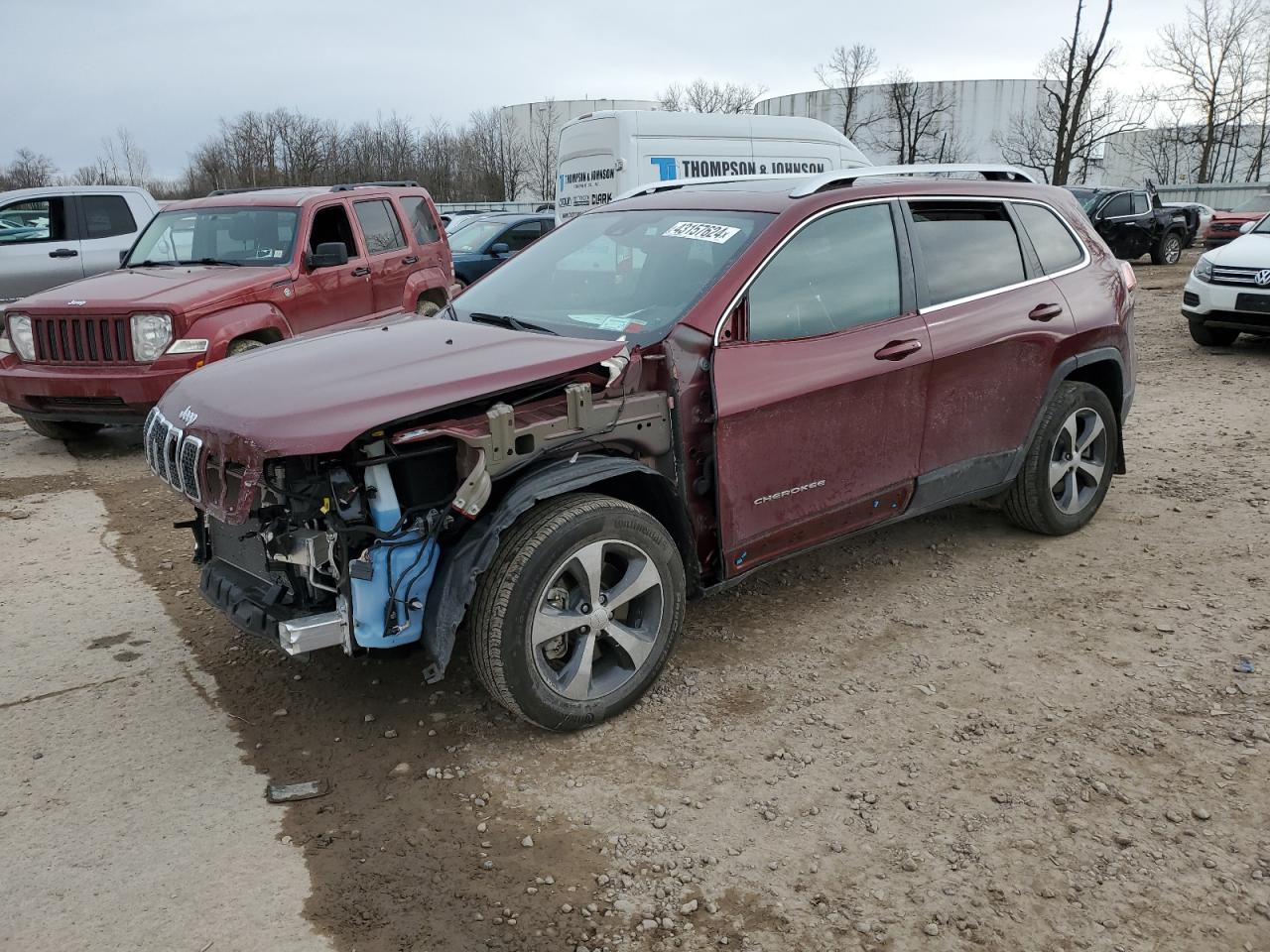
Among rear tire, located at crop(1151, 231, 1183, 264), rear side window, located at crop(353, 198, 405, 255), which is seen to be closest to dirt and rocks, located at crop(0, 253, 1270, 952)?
rear side window, located at crop(353, 198, 405, 255)

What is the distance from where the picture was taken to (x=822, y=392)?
3.75 m

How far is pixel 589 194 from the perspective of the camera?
42.8 feet

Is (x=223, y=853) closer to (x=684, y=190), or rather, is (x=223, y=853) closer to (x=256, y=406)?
(x=256, y=406)

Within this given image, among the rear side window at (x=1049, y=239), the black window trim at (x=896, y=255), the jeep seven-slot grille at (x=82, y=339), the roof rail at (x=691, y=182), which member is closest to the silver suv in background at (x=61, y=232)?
the jeep seven-slot grille at (x=82, y=339)

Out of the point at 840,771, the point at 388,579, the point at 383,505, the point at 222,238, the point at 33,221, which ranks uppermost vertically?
the point at 33,221

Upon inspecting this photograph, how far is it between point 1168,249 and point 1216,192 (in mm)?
19171

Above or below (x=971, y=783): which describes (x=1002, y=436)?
above

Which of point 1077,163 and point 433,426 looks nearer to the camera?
point 433,426

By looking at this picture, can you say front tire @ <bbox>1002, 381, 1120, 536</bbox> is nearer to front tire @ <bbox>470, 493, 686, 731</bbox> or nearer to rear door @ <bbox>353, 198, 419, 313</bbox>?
front tire @ <bbox>470, 493, 686, 731</bbox>

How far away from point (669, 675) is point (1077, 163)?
61.0 metres

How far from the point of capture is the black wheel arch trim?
9.89ft

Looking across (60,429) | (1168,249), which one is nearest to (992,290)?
(60,429)

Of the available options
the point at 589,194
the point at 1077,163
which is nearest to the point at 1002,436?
the point at 589,194

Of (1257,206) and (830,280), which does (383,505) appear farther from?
(1257,206)
